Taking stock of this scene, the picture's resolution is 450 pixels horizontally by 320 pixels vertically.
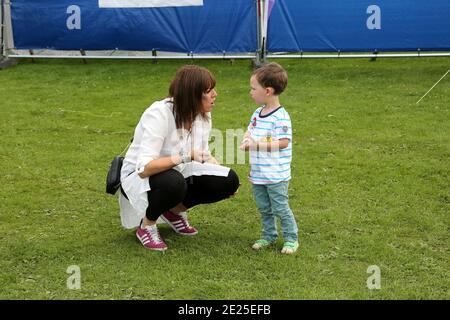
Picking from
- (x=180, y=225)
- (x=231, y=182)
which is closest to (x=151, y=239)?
(x=180, y=225)

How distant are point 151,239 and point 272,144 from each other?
1015 millimetres

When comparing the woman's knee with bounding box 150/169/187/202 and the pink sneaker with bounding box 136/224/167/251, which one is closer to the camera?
the woman's knee with bounding box 150/169/187/202

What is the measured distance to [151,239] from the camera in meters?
4.34

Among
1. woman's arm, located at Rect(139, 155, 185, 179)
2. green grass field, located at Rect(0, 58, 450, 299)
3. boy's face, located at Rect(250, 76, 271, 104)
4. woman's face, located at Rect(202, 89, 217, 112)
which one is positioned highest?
boy's face, located at Rect(250, 76, 271, 104)

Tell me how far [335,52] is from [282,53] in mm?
836

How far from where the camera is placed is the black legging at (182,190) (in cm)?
417

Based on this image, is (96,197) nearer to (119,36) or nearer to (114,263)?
(114,263)

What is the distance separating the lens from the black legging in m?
4.17

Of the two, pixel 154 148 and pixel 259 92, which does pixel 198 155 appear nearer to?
pixel 154 148

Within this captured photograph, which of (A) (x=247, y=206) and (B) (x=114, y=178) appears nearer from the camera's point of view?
(B) (x=114, y=178)

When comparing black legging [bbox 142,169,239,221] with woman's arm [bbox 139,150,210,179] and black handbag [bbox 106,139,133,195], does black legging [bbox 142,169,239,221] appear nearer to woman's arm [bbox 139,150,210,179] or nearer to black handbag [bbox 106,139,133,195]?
woman's arm [bbox 139,150,210,179]

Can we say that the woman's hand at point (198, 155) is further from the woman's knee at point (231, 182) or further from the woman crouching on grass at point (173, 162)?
the woman's knee at point (231, 182)

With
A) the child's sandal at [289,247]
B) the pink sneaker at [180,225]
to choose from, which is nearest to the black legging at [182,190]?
the pink sneaker at [180,225]

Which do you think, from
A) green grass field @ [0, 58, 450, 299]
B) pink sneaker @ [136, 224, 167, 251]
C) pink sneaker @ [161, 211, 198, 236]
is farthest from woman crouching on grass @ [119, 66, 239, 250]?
green grass field @ [0, 58, 450, 299]
